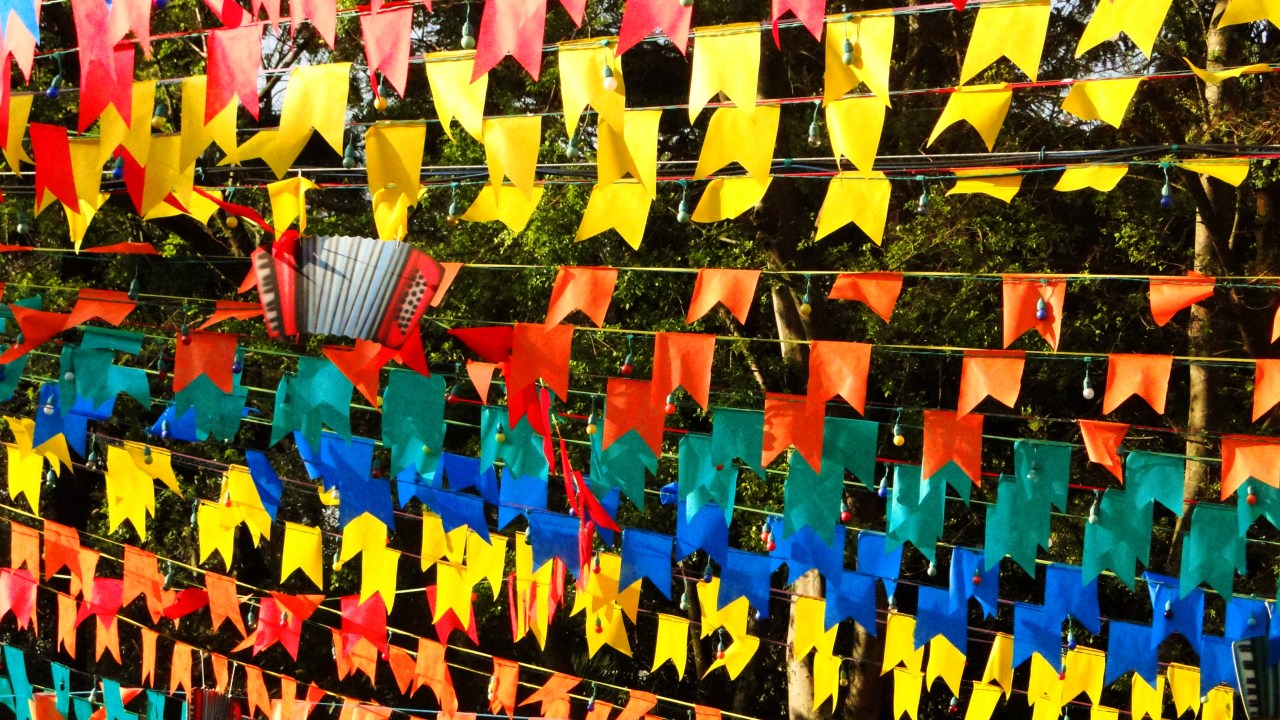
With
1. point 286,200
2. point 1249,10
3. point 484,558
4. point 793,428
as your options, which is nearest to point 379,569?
point 484,558

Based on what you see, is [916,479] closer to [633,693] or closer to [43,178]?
[633,693]

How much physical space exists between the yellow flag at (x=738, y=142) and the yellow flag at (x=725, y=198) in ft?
1.38

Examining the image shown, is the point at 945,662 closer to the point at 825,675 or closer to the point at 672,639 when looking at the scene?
the point at 825,675

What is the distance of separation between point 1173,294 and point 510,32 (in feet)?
7.14

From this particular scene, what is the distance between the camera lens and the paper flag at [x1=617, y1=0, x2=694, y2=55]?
11.0ft

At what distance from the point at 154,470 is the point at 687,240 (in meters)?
4.14

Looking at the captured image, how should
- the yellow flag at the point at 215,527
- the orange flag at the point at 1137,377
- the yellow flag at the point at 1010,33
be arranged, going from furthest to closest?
the yellow flag at the point at 215,527 → the orange flag at the point at 1137,377 → the yellow flag at the point at 1010,33

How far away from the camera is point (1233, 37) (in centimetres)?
727

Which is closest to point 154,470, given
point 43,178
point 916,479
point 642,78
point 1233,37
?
point 43,178

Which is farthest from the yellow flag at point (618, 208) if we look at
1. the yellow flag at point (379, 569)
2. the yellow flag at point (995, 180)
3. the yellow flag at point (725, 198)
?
the yellow flag at point (379, 569)

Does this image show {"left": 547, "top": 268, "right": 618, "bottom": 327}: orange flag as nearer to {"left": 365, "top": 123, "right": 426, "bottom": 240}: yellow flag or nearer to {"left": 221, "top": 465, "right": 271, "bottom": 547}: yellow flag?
{"left": 365, "top": 123, "right": 426, "bottom": 240}: yellow flag

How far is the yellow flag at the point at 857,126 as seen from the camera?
3721 millimetres

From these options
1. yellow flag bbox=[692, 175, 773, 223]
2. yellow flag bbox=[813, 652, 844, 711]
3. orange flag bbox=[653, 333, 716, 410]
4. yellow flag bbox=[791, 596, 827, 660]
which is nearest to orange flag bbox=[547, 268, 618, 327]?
orange flag bbox=[653, 333, 716, 410]

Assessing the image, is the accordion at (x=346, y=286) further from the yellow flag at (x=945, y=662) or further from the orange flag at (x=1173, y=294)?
the yellow flag at (x=945, y=662)
